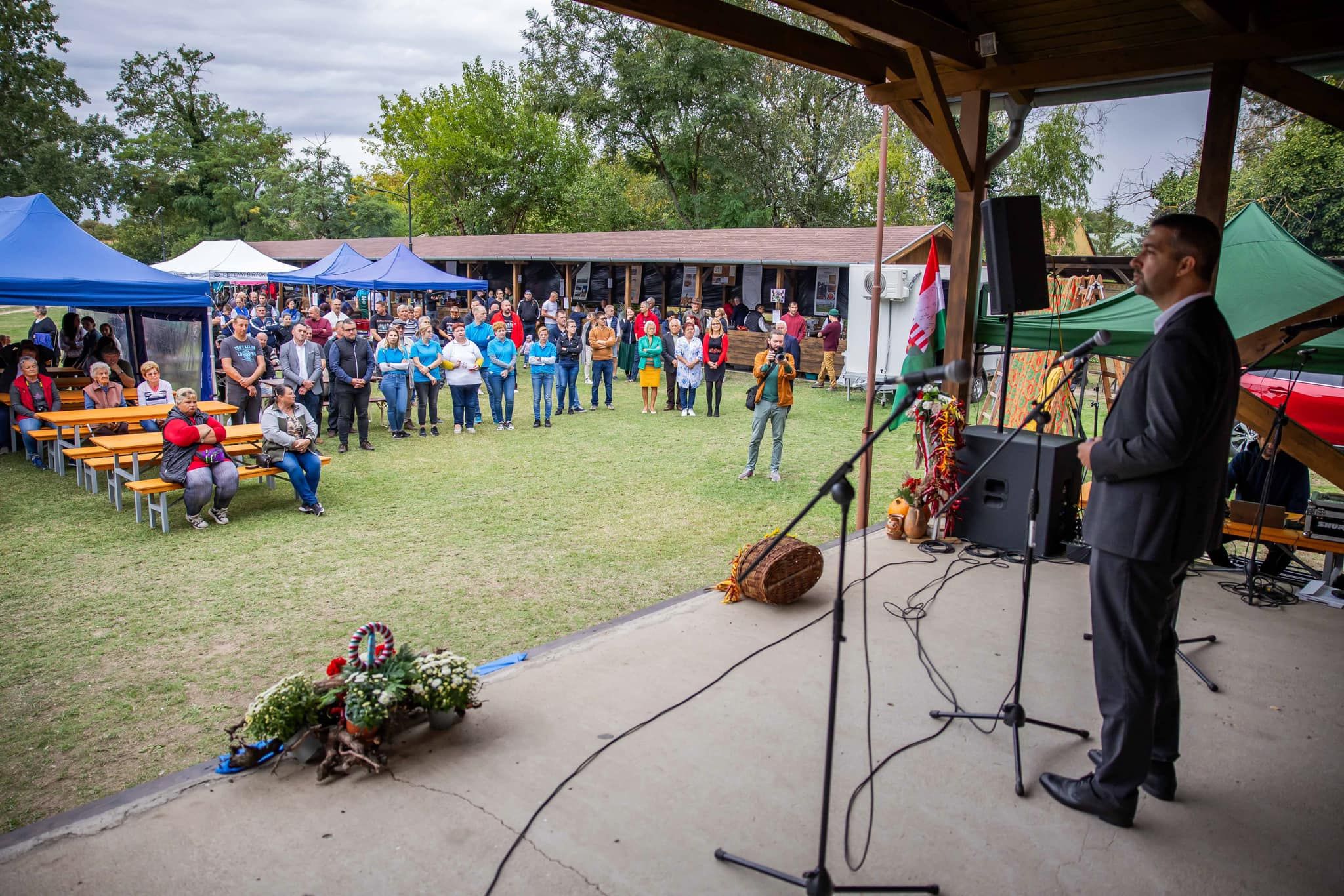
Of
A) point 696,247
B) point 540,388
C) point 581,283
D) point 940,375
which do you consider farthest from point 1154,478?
point 581,283

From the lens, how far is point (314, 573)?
21.0 ft

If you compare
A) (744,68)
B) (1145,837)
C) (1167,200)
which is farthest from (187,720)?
(744,68)

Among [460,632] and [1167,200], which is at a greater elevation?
[1167,200]

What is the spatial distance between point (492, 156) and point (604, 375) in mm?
34009

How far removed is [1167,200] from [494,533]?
2194cm

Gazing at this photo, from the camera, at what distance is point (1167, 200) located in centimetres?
2195

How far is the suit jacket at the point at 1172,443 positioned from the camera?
8.84 ft

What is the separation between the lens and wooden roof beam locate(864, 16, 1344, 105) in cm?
498

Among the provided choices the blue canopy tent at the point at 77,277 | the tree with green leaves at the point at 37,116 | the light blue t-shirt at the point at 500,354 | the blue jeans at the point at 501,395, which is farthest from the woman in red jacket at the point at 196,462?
the tree with green leaves at the point at 37,116

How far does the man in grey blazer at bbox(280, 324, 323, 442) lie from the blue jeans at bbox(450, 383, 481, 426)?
1.99 meters

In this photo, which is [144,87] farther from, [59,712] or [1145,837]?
[1145,837]

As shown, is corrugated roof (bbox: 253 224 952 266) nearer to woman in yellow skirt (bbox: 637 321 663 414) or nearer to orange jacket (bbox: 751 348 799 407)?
woman in yellow skirt (bbox: 637 321 663 414)

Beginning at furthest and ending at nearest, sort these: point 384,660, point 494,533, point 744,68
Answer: point 744,68, point 494,533, point 384,660

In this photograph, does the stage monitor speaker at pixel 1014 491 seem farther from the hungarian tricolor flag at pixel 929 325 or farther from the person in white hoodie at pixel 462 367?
the person in white hoodie at pixel 462 367
